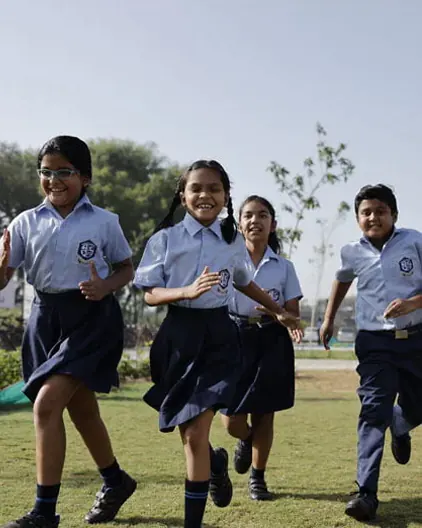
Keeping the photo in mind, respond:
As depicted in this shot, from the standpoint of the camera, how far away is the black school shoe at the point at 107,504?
13.8 ft

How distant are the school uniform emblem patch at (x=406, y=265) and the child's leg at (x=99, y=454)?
1.95 meters

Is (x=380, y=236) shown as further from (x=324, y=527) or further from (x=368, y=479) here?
(x=324, y=527)

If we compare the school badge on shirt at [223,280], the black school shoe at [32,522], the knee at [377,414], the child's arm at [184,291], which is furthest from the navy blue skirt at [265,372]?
the black school shoe at [32,522]

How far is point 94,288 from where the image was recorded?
399 cm

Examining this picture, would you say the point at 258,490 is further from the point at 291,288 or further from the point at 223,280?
the point at 223,280

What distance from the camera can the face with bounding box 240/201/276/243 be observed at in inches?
213

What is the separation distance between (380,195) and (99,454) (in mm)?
2221

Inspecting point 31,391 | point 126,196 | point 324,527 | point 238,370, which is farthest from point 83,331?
point 126,196

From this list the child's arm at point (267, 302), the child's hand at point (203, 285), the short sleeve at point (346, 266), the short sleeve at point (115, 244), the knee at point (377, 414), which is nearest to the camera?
the child's hand at point (203, 285)

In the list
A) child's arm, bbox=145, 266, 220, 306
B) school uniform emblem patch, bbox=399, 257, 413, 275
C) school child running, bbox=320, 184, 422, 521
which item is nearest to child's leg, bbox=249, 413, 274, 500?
school child running, bbox=320, 184, 422, 521

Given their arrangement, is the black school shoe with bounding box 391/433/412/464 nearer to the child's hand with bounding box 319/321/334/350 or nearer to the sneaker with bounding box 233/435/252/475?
the child's hand with bounding box 319/321/334/350

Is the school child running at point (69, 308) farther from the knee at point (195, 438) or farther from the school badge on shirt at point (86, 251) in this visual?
the knee at point (195, 438)

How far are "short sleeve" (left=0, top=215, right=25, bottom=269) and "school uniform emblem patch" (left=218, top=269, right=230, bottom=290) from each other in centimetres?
103

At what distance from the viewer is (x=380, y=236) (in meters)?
4.98
